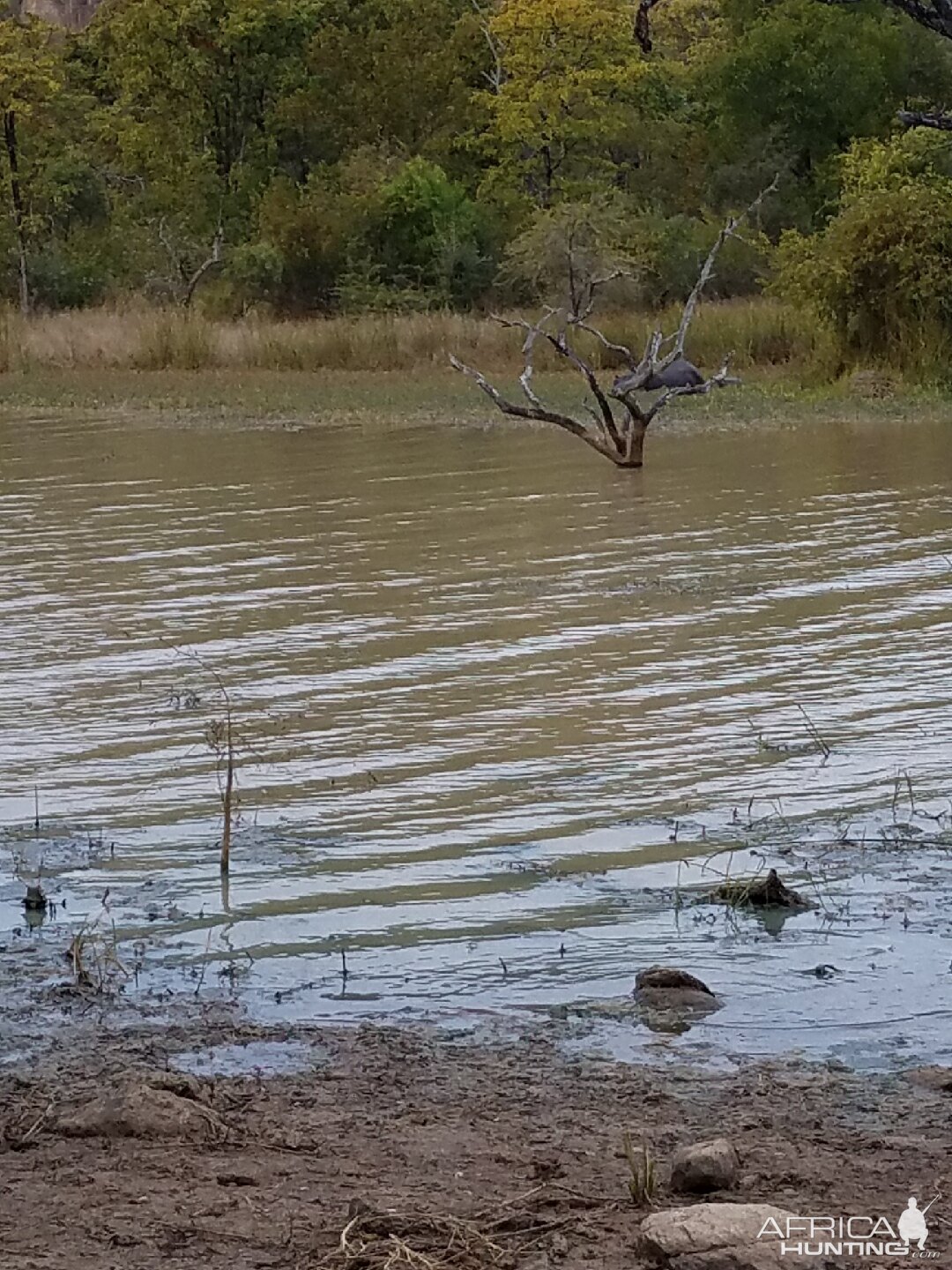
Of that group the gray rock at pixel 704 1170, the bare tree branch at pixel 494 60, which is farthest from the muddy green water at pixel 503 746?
the bare tree branch at pixel 494 60

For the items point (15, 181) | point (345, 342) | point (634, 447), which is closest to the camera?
point (634, 447)

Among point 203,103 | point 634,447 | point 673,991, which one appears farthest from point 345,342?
point 673,991

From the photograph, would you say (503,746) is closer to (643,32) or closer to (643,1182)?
(643,1182)

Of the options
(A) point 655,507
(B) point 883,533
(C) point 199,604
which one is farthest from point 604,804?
(A) point 655,507

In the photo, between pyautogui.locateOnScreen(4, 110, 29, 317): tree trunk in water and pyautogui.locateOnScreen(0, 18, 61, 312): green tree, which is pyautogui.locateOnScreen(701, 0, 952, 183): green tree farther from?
pyautogui.locateOnScreen(4, 110, 29, 317): tree trunk in water

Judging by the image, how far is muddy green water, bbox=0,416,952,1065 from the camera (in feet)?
17.9

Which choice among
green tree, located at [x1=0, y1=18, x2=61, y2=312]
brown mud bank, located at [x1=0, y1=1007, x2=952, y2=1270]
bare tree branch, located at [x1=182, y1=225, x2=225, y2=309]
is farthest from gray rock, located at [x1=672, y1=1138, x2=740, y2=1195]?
green tree, located at [x1=0, y1=18, x2=61, y2=312]

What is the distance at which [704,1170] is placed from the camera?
368 centimetres

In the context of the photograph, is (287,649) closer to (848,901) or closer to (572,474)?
(848,901)

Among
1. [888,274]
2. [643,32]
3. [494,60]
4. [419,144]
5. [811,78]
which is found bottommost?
[888,274]

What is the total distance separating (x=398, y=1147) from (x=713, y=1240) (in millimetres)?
914
